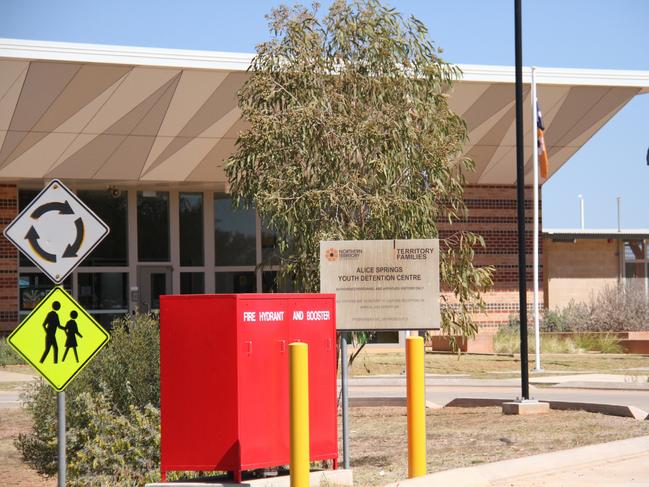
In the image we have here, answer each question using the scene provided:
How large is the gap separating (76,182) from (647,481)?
1034 inches

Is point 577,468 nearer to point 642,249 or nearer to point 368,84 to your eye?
point 368,84

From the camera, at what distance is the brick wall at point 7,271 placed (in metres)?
33.8

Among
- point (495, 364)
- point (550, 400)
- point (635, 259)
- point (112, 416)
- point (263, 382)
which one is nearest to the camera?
point (263, 382)

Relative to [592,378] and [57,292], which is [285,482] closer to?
[57,292]

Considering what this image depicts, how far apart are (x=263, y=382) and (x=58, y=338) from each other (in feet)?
6.60

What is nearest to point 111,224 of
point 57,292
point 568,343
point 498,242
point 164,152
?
point 164,152

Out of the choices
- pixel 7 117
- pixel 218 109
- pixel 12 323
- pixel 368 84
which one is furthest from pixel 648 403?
pixel 12 323

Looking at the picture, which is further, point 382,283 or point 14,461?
point 14,461

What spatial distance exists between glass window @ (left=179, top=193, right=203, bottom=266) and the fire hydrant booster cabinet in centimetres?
2801

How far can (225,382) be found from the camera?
9.26 m

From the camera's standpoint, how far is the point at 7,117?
29.4m

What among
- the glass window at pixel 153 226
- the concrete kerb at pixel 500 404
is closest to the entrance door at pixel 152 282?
the glass window at pixel 153 226

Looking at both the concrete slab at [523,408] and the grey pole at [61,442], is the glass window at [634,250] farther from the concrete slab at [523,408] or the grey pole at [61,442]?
the grey pole at [61,442]

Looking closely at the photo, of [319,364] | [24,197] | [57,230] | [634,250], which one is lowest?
→ [319,364]
